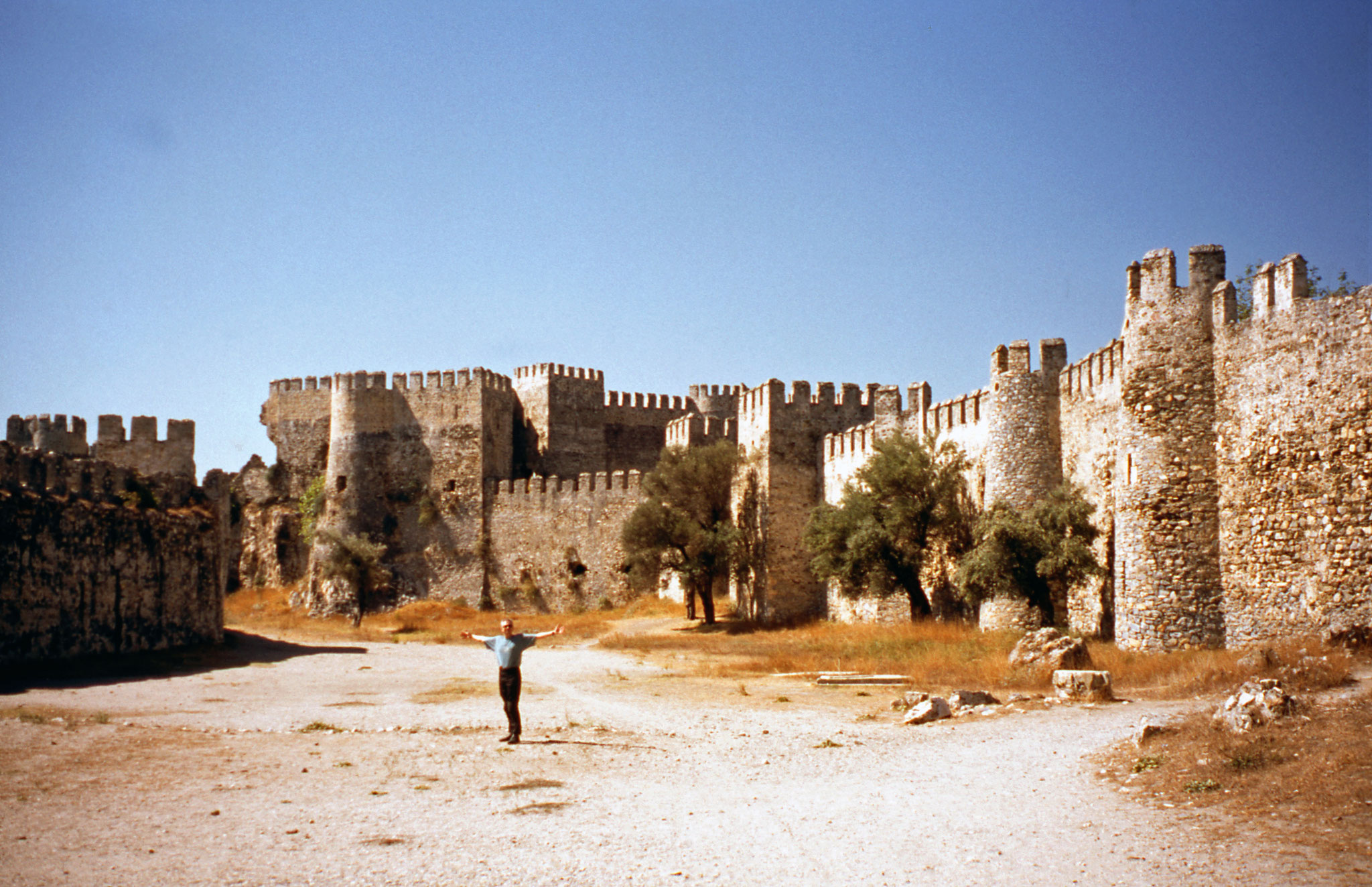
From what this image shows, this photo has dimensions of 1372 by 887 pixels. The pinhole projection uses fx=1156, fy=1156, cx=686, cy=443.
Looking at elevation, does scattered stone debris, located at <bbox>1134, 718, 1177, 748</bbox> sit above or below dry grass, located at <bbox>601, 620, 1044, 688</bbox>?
above

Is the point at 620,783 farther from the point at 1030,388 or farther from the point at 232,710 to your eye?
the point at 1030,388

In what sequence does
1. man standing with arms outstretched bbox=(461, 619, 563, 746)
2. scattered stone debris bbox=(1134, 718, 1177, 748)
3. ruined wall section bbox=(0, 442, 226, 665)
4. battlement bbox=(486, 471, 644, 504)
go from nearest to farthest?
scattered stone debris bbox=(1134, 718, 1177, 748) < man standing with arms outstretched bbox=(461, 619, 563, 746) < ruined wall section bbox=(0, 442, 226, 665) < battlement bbox=(486, 471, 644, 504)

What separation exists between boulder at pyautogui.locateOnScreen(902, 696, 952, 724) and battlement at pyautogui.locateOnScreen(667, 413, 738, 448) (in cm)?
2442

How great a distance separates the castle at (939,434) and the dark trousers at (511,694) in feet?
36.4

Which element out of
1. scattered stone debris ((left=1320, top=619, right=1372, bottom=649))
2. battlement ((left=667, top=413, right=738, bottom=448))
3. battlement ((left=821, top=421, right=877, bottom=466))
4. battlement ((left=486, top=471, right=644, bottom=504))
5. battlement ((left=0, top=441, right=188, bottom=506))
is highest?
battlement ((left=667, top=413, right=738, bottom=448))

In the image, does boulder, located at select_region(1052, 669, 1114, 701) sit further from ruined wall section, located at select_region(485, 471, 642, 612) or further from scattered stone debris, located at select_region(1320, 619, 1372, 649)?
ruined wall section, located at select_region(485, 471, 642, 612)

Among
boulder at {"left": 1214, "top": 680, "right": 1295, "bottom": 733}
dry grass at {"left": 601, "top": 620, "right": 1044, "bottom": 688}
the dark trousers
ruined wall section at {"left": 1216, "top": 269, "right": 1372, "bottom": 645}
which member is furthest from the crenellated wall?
boulder at {"left": 1214, "top": 680, "right": 1295, "bottom": 733}

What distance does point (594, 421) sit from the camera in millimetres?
47500

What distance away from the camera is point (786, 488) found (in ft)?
115

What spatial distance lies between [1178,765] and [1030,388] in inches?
638

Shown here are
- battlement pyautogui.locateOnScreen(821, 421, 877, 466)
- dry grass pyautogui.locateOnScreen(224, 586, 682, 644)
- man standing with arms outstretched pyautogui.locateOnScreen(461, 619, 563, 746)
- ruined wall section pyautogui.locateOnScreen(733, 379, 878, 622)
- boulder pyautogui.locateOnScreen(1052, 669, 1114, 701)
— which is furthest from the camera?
ruined wall section pyautogui.locateOnScreen(733, 379, 878, 622)

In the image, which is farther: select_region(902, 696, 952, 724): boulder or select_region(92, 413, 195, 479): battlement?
select_region(92, 413, 195, 479): battlement

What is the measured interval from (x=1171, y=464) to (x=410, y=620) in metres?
28.6

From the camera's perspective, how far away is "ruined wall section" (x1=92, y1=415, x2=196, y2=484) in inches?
1740
